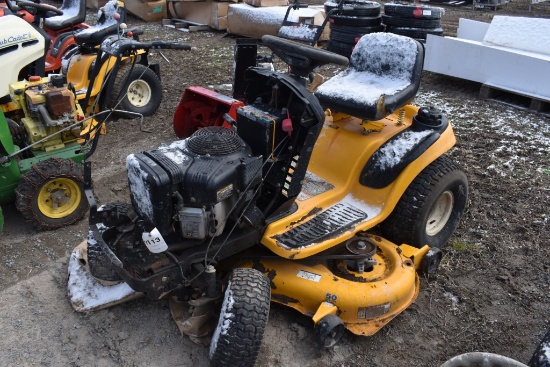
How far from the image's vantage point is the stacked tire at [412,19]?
685 cm

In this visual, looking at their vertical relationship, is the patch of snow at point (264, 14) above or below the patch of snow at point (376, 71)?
below

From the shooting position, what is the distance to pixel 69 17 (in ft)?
20.0

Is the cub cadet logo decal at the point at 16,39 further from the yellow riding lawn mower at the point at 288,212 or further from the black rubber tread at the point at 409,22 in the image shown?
the black rubber tread at the point at 409,22

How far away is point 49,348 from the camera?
9.05ft

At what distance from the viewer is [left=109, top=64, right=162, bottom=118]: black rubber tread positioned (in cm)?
558

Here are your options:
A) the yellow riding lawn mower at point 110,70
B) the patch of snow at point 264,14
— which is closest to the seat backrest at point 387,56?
the yellow riding lawn mower at point 110,70

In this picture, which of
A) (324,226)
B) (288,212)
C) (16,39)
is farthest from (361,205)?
(16,39)

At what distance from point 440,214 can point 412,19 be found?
407cm

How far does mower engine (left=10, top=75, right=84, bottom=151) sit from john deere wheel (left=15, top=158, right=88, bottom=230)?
0.32m

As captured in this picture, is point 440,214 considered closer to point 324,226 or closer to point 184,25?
point 324,226

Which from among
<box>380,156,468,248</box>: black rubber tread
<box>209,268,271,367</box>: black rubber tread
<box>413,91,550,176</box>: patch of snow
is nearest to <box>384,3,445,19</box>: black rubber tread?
<box>413,91,550,176</box>: patch of snow

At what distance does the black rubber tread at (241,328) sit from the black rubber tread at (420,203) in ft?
4.01

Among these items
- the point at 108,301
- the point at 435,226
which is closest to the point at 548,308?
the point at 435,226

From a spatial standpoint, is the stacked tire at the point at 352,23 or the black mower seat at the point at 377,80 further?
the stacked tire at the point at 352,23
